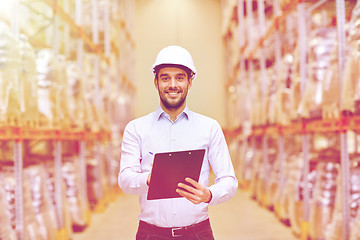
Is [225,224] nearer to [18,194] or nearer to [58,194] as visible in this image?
[58,194]

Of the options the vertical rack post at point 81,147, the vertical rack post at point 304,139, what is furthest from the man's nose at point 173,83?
the vertical rack post at point 81,147

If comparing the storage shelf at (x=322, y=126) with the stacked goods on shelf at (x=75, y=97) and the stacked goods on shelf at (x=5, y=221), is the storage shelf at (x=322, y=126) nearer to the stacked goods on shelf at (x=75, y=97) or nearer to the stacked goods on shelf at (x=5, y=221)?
the stacked goods on shelf at (x=75, y=97)

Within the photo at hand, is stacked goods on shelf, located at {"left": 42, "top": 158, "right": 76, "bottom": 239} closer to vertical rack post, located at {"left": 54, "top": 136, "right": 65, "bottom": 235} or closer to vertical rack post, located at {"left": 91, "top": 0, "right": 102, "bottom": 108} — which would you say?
vertical rack post, located at {"left": 54, "top": 136, "right": 65, "bottom": 235}

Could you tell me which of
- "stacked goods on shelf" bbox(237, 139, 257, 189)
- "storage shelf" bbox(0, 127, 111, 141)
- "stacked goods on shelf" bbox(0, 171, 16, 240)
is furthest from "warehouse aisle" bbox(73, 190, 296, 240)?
"stacked goods on shelf" bbox(0, 171, 16, 240)

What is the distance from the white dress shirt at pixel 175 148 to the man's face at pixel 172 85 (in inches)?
3.2

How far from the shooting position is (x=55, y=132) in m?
4.29

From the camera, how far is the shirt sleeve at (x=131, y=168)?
5.27 ft

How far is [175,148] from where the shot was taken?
5.56ft

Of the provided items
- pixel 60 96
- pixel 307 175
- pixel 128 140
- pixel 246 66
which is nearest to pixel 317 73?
pixel 307 175

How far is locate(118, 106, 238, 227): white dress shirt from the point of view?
1693 millimetres

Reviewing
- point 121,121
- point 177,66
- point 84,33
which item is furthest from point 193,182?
point 121,121

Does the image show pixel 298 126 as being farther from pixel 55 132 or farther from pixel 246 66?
pixel 246 66

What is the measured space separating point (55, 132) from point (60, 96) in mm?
391

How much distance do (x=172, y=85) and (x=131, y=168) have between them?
356mm
